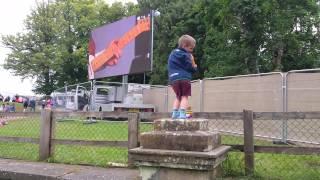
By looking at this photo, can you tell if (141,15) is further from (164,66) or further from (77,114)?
(77,114)

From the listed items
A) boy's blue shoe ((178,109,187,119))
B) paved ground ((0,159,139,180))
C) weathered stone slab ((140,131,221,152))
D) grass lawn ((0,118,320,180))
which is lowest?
paved ground ((0,159,139,180))

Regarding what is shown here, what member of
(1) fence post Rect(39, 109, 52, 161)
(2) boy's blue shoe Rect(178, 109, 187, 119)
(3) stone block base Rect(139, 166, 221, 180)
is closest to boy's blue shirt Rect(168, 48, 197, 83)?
(2) boy's blue shoe Rect(178, 109, 187, 119)

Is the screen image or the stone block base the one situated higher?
the screen image

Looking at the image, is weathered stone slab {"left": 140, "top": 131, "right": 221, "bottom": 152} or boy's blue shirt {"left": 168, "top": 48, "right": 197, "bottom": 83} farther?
Answer: boy's blue shirt {"left": 168, "top": 48, "right": 197, "bottom": 83}

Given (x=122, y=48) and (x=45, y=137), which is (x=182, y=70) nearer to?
Result: (x=45, y=137)

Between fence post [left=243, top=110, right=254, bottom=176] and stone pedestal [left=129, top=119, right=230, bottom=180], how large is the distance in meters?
1.01

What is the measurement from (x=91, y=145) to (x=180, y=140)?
2798 millimetres

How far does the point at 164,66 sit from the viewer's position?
39188 millimetres

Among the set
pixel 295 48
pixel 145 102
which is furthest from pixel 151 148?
pixel 295 48

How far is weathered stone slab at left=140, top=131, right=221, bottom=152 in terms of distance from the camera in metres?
5.22

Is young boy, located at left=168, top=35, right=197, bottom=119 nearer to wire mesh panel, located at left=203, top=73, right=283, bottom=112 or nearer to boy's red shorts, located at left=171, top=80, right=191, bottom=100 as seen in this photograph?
boy's red shorts, located at left=171, top=80, right=191, bottom=100

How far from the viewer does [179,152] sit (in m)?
5.18

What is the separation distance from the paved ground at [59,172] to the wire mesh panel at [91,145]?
402 mm

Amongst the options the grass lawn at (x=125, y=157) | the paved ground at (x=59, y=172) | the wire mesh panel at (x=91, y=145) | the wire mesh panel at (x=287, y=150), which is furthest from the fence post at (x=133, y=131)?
the wire mesh panel at (x=287, y=150)
